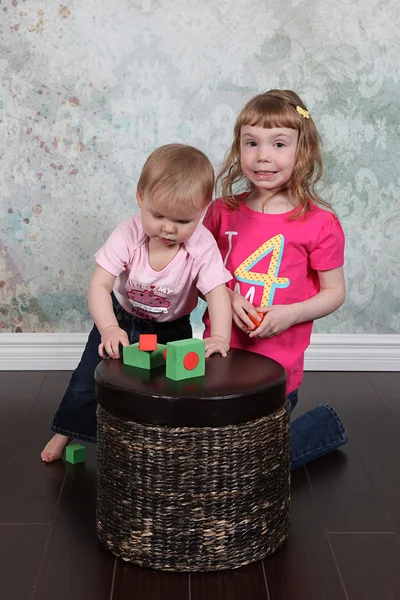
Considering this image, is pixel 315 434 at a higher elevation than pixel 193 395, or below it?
below

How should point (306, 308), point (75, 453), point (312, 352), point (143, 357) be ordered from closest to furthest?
point (143, 357), point (306, 308), point (75, 453), point (312, 352)

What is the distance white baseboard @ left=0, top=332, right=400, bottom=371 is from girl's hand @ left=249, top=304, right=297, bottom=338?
2.78 ft

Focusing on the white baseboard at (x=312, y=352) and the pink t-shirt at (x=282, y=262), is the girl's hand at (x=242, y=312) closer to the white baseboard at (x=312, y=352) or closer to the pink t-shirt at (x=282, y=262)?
the pink t-shirt at (x=282, y=262)

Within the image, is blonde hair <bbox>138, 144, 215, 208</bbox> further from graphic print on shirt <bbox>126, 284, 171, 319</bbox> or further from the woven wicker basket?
the woven wicker basket

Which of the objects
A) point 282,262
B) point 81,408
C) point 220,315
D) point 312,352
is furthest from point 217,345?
point 312,352

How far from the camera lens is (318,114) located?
231 cm

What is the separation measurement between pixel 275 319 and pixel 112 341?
345 mm

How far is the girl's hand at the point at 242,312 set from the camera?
1.60 m

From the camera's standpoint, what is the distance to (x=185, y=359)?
130cm

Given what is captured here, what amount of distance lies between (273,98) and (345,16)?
0.76 meters

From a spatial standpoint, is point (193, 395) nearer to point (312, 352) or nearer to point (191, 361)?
point (191, 361)

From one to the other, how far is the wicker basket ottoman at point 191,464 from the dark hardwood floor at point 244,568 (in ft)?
0.14

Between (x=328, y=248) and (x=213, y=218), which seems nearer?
(x=328, y=248)

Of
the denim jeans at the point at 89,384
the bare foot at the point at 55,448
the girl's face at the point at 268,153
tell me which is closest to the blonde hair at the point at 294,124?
the girl's face at the point at 268,153
